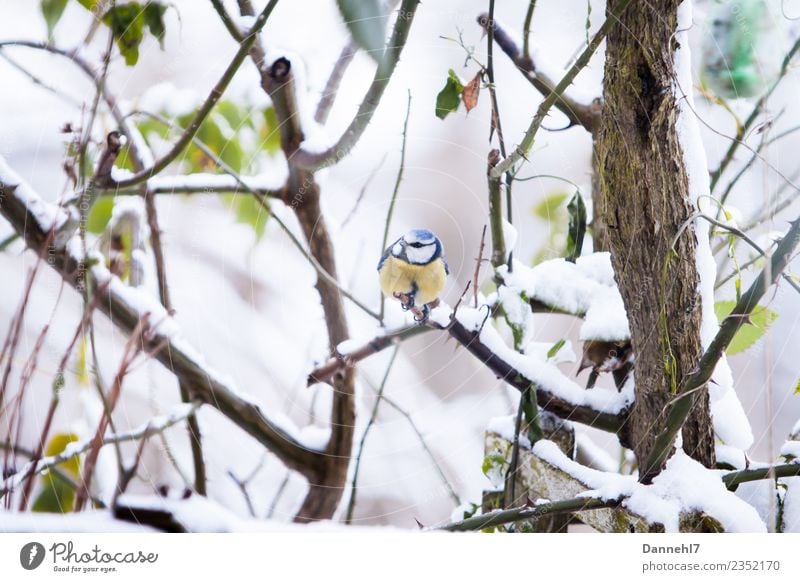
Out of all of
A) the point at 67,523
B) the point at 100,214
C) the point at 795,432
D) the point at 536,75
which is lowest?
the point at 67,523

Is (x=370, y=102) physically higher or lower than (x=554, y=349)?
higher

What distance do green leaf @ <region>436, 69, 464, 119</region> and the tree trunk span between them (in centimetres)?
10

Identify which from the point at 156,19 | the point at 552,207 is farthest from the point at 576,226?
Result: the point at 156,19

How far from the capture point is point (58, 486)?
1.56ft

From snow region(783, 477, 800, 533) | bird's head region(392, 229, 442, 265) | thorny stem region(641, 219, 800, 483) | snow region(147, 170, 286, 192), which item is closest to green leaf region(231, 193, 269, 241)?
snow region(147, 170, 286, 192)

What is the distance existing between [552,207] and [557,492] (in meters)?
0.22

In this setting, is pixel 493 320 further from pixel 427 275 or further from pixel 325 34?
pixel 325 34

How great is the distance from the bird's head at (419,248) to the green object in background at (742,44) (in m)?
Result: 0.24

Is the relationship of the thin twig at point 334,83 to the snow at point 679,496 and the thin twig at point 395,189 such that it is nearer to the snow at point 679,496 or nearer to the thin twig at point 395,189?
the thin twig at point 395,189

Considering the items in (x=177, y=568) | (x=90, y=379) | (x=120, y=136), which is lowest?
(x=177, y=568)

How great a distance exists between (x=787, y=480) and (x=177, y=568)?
445 mm

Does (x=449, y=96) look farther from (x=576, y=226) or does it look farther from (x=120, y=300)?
(x=120, y=300)

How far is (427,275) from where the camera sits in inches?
18.0

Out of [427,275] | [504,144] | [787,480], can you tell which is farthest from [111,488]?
[787,480]
